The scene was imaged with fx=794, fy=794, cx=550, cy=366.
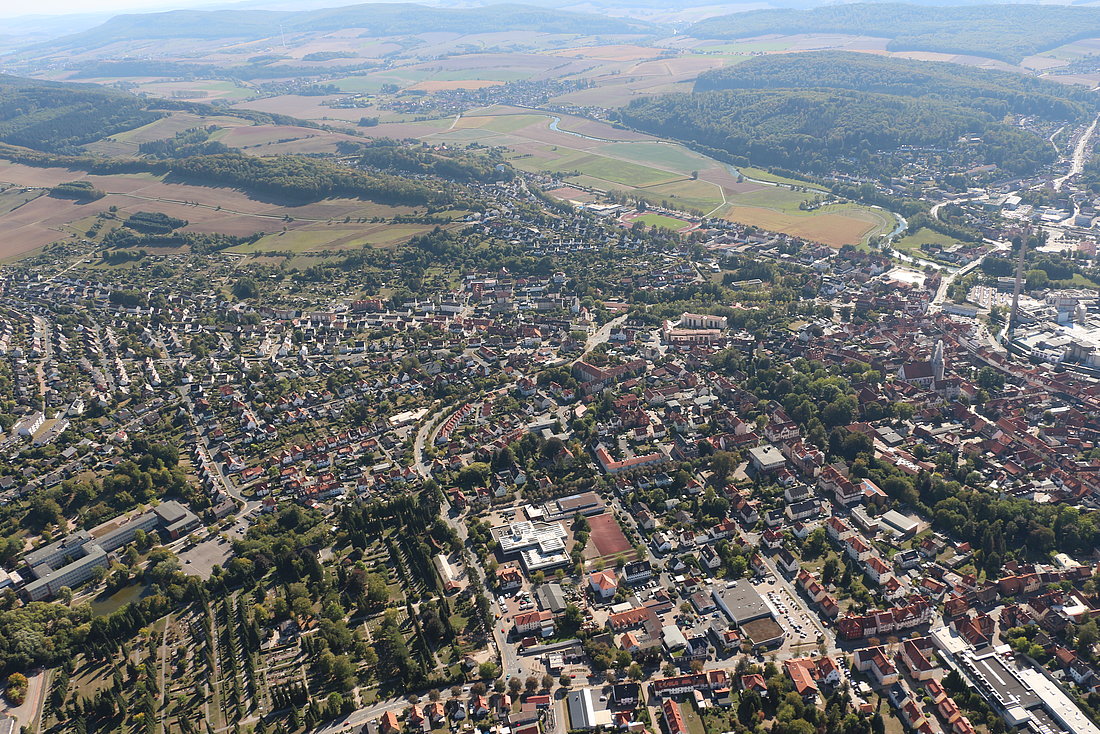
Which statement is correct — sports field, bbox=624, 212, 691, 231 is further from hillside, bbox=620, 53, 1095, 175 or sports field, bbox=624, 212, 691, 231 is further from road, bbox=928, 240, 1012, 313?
hillside, bbox=620, 53, 1095, 175

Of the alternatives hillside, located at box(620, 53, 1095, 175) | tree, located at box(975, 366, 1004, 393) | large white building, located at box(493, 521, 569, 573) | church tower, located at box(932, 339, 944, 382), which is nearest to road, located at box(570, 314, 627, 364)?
large white building, located at box(493, 521, 569, 573)

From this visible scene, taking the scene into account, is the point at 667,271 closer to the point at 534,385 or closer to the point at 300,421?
the point at 534,385

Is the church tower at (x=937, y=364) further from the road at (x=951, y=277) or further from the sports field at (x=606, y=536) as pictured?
the sports field at (x=606, y=536)

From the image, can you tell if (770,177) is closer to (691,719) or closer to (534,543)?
(534,543)

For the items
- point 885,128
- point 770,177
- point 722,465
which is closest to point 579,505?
point 722,465

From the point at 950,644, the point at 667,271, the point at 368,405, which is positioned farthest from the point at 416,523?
the point at 667,271

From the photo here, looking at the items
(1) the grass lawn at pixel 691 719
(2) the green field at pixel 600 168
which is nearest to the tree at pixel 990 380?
(1) the grass lawn at pixel 691 719
